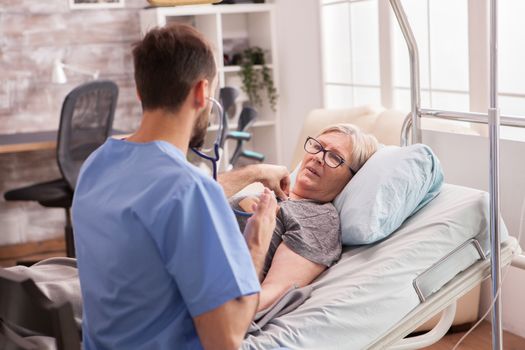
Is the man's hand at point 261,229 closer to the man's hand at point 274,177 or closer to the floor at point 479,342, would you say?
the man's hand at point 274,177

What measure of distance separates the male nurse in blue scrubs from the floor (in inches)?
66.9

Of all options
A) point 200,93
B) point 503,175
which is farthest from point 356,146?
point 200,93

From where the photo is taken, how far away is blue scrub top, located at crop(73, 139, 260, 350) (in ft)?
4.61

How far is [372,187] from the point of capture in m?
2.22

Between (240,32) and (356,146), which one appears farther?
(240,32)

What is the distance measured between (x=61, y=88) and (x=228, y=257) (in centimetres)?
369

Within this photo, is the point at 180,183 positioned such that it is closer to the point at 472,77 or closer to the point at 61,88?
the point at 472,77

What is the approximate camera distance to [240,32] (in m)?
5.19

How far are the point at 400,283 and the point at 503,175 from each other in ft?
3.20

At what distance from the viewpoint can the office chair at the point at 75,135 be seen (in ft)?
13.5

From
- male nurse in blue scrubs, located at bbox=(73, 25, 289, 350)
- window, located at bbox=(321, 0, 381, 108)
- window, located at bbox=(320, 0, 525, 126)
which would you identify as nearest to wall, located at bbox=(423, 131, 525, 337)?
window, located at bbox=(320, 0, 525, 126)

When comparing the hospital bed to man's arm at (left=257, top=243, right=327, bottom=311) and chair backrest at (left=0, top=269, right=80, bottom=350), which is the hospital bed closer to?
man's arm at (left=257, top=243, right=327, bottom=311)

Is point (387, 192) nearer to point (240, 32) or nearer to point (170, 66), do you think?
point (170, 66)

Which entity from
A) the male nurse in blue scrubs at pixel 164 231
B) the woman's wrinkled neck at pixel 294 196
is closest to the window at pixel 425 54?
the woman's wrinkled neck at pixel 294 196
